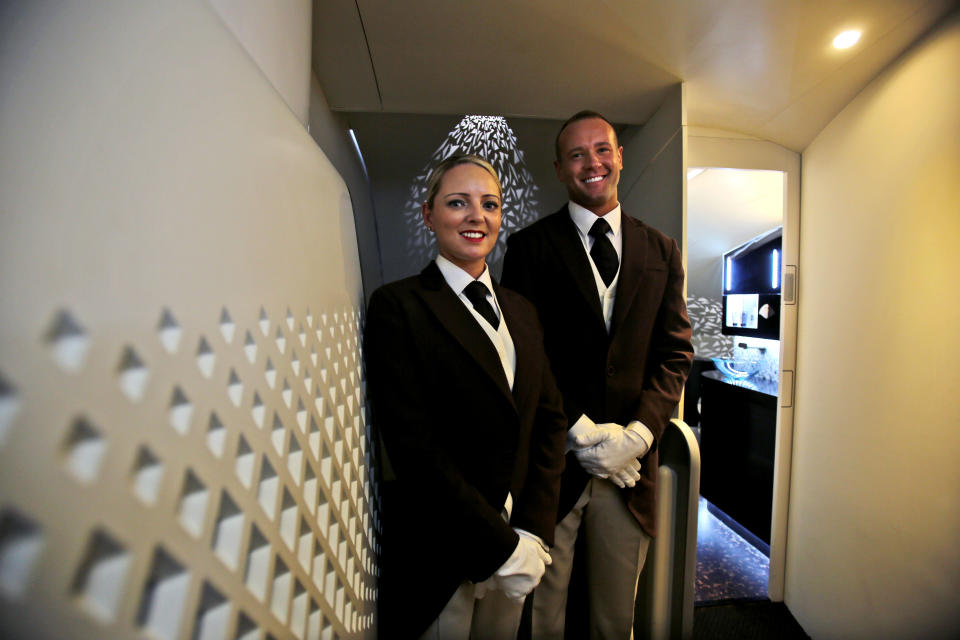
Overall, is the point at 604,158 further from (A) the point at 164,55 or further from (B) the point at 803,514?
(B) the point at 803,514

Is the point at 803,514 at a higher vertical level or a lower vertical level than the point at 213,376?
lower

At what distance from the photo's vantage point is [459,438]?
2.95 ft

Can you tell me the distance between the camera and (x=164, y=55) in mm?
348

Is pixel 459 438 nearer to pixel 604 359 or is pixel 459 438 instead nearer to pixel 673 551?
pixel 604 359

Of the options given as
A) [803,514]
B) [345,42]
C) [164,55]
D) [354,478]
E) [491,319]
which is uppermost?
[345,42]

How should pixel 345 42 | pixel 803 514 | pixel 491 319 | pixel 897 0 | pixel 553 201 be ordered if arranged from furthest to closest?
pixel 553 201, pixel 803 514, pixel 345 42, pixel 897 0, pixel 491 319

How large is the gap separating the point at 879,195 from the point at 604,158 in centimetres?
108

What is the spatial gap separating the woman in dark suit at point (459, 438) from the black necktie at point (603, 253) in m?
0.37

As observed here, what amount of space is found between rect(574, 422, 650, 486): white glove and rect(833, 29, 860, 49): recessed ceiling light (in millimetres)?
1402

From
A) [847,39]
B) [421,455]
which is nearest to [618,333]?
[421,455]

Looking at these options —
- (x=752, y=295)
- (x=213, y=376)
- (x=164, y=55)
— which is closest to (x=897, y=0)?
(x=752, y=295)

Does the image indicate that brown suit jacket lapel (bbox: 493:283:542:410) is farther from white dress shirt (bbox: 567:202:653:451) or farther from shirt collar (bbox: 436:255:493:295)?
white dress shirt (bbox: 567:202:653:451)

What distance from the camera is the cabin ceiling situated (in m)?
1.15

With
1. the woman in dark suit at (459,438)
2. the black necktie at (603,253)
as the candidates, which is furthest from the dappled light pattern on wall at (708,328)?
the woman in dark suit at (459,438)
